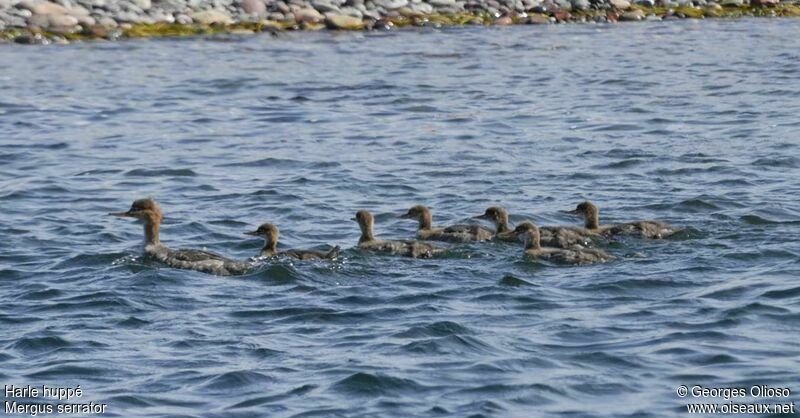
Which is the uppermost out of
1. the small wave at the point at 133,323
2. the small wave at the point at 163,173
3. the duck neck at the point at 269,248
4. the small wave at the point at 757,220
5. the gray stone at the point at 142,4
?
the gray stone at the point at 142,4

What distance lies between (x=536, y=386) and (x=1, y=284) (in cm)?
577

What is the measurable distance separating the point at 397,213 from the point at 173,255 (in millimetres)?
3470

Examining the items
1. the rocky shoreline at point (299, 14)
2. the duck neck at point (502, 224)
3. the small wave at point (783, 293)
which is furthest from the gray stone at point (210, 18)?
the small wave at point (783, 293)

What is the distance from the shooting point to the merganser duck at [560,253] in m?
15.0

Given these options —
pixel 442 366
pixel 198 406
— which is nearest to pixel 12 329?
pixel 198 406

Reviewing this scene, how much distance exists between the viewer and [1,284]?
48.9 ft

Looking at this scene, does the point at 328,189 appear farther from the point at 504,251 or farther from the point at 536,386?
the point at 536,386

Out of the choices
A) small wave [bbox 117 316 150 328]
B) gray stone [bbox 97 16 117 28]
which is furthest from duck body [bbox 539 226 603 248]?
gray stone [bbox 97 16 117 28]

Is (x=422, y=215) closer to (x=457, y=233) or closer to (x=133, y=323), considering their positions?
A: (x=457, y=233)

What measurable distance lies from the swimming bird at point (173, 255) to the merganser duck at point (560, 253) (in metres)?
2.70

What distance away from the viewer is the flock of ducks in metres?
15.1

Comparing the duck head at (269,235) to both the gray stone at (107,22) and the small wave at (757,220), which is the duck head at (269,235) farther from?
the gray stone at (107,22)

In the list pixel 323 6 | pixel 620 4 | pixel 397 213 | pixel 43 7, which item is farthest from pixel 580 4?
pixel 397 213

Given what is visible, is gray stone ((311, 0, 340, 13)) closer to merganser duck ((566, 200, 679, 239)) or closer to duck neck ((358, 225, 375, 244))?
merganser duck ((566, 200, 679, 239))
